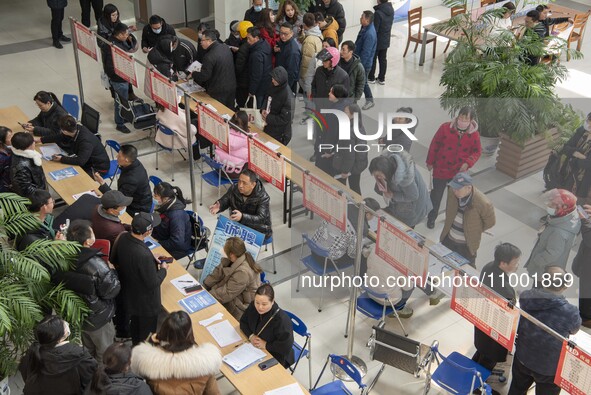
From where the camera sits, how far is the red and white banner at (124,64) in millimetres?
8586

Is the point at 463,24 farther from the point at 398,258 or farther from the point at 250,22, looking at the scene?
the point at 398,258

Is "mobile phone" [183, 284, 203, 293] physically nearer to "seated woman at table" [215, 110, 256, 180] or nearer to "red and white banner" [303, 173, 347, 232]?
"red and white banner" [303, 173, 347, 232]

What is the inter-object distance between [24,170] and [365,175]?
4.32m

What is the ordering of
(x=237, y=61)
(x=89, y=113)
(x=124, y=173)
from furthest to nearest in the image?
1. (x=237, y=61)
2. (x=89, y=113)
3. (x=124, y=173)

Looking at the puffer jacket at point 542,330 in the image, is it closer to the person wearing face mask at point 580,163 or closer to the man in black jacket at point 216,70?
the person wearing face mask at point 580,163

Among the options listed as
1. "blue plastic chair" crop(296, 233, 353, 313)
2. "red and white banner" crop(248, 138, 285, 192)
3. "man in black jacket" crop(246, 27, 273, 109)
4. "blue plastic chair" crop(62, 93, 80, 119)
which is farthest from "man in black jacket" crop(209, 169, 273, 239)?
"blue plastic chair" crop(62, 93, 80, 119)

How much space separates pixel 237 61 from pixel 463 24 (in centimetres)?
350

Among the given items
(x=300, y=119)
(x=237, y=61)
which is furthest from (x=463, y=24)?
(x=237, y=61)

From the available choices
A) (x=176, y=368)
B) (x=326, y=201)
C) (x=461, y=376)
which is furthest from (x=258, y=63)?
(x=176, y=368)

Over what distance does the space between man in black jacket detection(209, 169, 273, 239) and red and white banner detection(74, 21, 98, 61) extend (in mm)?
3785

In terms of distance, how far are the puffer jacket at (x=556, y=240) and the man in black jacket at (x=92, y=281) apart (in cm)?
381

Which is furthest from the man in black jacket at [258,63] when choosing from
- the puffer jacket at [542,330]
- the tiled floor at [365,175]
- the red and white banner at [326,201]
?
the puffer jacket at [542,330]

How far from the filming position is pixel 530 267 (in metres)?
6.62

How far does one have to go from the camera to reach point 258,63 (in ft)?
31.2
